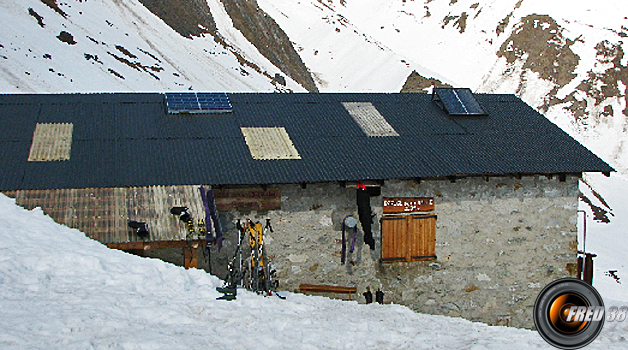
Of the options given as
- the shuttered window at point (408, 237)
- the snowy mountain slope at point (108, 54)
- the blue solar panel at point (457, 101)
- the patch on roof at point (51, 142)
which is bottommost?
the shuttered window at point (408, 237)

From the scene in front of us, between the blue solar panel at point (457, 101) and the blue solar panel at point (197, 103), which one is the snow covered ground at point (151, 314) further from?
the blue solar panel at point (457, 101)

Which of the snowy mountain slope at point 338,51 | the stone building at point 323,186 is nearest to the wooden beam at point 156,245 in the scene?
the stone building at point 323,186

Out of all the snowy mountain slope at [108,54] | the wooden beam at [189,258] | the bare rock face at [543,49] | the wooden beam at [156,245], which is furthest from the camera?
the bare rock face at [543,49]

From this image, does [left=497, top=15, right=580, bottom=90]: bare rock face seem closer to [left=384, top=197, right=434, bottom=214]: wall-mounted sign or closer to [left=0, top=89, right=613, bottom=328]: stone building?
[left=0, top=89, right=613, bottom=328]: stone building

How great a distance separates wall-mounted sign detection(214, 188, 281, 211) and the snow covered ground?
242cm

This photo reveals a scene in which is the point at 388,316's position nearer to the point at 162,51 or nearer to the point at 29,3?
the point at 29,3

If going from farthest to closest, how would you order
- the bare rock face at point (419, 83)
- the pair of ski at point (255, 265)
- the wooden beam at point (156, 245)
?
the bare rock face at point (419, 83) < the pair of ski at point (255, 265) < the wooden beam at point (156, 245)

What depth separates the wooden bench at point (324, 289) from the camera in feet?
49.2

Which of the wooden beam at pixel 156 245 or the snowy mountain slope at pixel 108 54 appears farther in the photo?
the snowy mountain slope at pixel 108 54

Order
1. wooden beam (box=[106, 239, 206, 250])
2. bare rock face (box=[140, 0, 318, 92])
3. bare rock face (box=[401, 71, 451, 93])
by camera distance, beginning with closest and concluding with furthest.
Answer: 1. wooden beam (box=[106, 239, 206, 250])
2. bare rock face (box=[140, 0, 318, 92])
3. bare rock face (box=[401, 71, 451, 93])

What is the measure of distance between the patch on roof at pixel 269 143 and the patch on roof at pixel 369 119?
2273mm

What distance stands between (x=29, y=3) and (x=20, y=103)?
109 ft

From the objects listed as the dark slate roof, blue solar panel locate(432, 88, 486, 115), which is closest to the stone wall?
the dark slate roof

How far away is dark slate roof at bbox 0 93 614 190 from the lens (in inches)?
564
